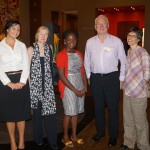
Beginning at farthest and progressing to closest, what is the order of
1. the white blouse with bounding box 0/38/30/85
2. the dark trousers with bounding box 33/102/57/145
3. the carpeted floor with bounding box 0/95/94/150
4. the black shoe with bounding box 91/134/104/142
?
the black shoe with bounding box 91/134/104/142, the carpeted floor with bounding box 0/95/94/150, the dark trousers with bounding box 33/102/57/145, the white blouse with bounding box 0/38/30/85

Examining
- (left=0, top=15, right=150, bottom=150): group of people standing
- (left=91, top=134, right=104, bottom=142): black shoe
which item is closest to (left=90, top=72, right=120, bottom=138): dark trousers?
(left=0, top=15, right=150, bottom=150): group of people standing

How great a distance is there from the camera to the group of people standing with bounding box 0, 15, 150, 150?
2.93 metres

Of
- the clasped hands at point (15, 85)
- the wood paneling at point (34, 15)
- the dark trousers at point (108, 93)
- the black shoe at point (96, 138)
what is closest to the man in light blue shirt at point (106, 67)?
the dark trousers at point (108, 93)

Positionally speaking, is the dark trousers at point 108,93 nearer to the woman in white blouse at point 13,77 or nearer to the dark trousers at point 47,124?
the dark trousers at point 47,124

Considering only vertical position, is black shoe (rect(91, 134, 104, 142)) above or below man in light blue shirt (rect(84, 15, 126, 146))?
below

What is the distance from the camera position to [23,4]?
1042cm

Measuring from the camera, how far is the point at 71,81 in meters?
3.20

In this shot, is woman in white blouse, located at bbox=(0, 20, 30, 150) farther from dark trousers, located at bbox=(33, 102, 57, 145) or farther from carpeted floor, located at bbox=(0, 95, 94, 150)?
carpeted floor, located at bbox=(0, 95, 94, 150)

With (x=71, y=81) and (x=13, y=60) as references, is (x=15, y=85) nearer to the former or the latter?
(x=13, y=60)

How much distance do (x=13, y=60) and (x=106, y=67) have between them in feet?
3.88

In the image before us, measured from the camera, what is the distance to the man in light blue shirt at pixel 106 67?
3209 mm

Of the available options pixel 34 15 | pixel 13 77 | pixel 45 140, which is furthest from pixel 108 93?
pixel 34 15

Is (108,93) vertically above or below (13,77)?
below

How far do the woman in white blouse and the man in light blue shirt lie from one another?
35.5 inches
